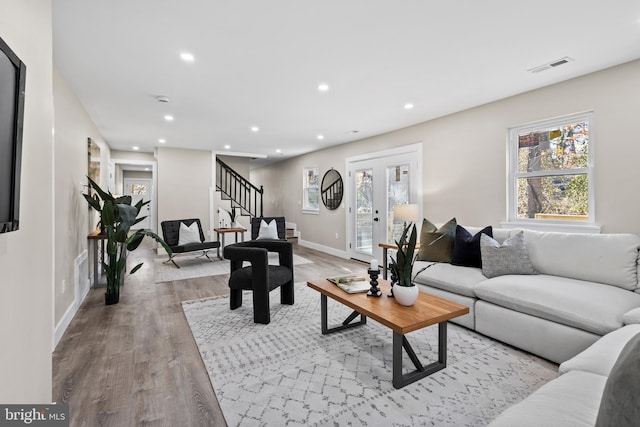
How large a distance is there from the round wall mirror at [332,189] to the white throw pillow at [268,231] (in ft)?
4.74

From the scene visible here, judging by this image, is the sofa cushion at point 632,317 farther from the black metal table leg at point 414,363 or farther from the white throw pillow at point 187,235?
the white throw pillow at point 187,235

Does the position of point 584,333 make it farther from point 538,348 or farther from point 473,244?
point 473,244

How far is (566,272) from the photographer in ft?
8.97

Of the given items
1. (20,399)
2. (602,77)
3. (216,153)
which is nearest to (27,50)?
(20,399)

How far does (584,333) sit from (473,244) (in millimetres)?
1290

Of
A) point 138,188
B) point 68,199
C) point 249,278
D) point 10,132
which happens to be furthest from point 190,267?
point 138,188

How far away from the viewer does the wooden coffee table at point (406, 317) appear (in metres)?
1.96

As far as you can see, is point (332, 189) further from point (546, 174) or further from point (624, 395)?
point (624, 395)

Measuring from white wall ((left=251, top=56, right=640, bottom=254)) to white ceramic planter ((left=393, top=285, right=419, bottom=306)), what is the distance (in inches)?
89.3

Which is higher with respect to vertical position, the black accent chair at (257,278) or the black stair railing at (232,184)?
the black stair railing at (232,184)

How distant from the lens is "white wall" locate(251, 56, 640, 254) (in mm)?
2838

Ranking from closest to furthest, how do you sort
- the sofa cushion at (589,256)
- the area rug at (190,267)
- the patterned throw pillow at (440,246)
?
1. the sofa cushion at (589,256)
2. the patterned throw pillow at (440,246)
3. the area rug at (190,267)

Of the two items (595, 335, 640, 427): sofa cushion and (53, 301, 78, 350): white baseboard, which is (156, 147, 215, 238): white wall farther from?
(595, 335, 640, 427): sofa cushion

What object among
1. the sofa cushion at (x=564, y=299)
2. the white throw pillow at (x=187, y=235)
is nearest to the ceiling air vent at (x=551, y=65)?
the sofa cushion at (x=564, y=299)
